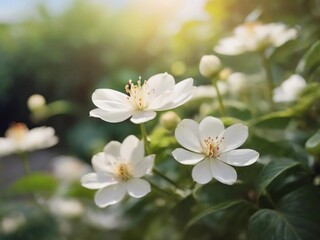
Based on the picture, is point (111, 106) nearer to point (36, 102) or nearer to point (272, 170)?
point (272, 170)

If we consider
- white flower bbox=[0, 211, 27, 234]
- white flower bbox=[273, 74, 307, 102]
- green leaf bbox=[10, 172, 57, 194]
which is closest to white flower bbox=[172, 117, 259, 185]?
white flower bbox=[273, 74, 307, 102]

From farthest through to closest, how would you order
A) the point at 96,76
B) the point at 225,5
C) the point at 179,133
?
the point at 96,76
the point at 225,5
the point at 179,133

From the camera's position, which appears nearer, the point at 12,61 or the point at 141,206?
the point at 141,206

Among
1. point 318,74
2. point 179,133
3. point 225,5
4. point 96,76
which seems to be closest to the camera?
point 179,133

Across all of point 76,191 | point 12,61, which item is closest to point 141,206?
point 76,191

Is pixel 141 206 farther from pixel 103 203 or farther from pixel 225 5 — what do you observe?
pixel 225 5

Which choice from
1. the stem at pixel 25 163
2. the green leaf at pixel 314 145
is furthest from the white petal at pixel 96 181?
the stem at pixel 25 163
